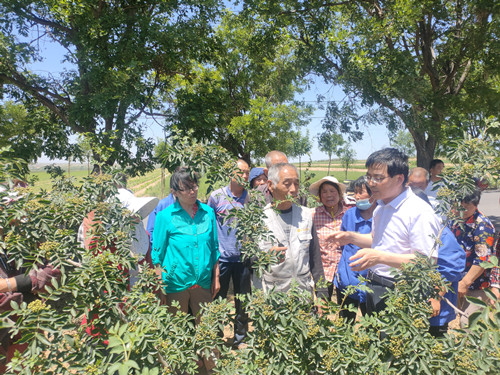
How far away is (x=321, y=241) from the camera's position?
12.6ft

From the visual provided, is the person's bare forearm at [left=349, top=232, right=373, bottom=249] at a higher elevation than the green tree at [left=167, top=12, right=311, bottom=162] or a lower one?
lower

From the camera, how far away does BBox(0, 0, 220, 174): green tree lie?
6762 mm

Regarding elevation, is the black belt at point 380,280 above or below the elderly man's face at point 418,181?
below

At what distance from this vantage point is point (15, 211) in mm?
1798

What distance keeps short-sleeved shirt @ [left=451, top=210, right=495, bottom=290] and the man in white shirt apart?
123 cm

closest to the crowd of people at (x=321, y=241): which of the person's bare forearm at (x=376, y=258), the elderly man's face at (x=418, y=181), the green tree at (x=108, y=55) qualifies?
the person's bare forearm at (x=376, y=258)

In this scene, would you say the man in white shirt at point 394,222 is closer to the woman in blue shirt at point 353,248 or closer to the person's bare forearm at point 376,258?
the person's bare forearm at point 376,258

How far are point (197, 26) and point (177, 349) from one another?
8137 millimetres

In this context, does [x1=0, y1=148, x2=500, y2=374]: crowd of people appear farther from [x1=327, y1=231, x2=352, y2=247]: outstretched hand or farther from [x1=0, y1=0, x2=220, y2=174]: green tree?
[x1=0, y1=0, x2=220, y2=174]: green tree

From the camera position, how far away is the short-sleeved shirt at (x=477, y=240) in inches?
129

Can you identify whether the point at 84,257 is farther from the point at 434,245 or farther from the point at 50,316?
the point at 434,245

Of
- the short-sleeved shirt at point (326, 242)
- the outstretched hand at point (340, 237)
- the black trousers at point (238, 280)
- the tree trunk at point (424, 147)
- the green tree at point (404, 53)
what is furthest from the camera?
the tree trunk at point (424, 147)

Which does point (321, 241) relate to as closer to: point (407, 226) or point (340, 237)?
point (340, 237)

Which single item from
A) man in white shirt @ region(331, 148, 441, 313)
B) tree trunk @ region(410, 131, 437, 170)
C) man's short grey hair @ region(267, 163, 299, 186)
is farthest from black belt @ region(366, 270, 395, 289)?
tree trunk @ region(410, 131, 437, 170)
